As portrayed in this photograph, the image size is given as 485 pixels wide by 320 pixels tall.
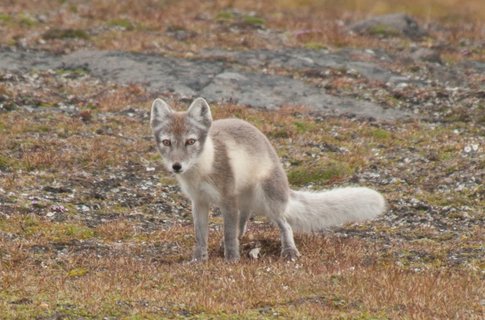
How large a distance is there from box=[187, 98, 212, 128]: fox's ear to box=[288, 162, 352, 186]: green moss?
6.61 meters

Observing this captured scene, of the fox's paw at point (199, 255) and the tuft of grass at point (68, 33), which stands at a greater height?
the fox's paw at point (199, 255)

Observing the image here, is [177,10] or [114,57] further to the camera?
[177,10]

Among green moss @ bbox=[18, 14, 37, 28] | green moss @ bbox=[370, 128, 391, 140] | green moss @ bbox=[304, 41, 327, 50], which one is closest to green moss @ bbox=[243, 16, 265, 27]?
green moss @ bbox=[304, 41, 327, 50]

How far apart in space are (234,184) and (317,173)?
657 cm

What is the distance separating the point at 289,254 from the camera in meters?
13.0

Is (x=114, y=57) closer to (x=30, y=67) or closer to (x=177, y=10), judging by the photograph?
(x=30, y=67)

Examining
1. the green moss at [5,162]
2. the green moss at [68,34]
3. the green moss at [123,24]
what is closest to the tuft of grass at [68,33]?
the green moss at [68,34]

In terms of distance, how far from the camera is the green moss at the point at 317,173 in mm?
18828

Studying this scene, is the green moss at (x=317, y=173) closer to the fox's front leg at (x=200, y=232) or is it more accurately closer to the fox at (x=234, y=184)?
the fox at (x=234, y=184)

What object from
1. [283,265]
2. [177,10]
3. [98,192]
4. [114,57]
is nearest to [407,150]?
[98,192]

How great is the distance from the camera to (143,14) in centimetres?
3662

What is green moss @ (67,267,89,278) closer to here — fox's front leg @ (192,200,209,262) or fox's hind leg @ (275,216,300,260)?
fox's front leg @ (192,200,209,262)

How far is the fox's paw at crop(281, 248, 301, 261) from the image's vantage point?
1296cm

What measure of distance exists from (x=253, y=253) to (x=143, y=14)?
81.8 ft
